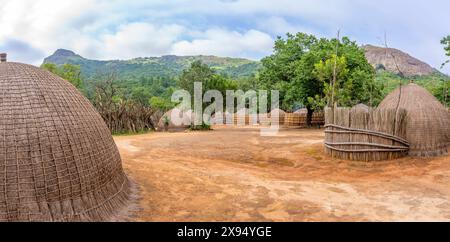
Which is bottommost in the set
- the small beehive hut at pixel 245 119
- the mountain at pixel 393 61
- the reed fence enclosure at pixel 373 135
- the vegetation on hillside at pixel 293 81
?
the small beehive hut at pixel 245 119

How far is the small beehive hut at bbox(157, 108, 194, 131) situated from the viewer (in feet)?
74.5

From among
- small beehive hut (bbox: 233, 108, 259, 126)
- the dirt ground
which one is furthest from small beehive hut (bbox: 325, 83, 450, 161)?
small beehive hut (bbox: 233, 108, 259, 126)

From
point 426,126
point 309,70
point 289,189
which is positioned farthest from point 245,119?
point 289,189

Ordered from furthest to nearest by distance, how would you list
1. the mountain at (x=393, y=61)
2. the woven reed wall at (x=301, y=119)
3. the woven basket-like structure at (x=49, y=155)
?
the mountain at (x=393, y=61) → the woven reed wall at (x=301, y=119) → the woven basket-like structure at (x=49, y=155)

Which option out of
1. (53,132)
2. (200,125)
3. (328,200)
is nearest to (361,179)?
(328,200)

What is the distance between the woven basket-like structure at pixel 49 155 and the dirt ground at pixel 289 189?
2.32 feet

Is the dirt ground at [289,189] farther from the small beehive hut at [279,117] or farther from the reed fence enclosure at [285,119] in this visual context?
the small beehive hut at [279,117]

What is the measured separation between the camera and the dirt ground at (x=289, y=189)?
183 inches

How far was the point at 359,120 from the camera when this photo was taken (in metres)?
9.38

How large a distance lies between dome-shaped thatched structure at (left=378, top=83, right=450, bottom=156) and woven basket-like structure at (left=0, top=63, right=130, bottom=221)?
8.82 metres

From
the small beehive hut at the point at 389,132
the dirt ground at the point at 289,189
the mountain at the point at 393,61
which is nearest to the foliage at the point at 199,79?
the dirt ground at the point at 289,189

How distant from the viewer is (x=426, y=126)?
9.55 metres

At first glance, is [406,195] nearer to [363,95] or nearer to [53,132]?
[53,132]

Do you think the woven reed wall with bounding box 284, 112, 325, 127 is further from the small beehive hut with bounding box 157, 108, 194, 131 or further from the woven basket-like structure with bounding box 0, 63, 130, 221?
the woven basket-like structure with bounding box 0, 63, 130, 221
